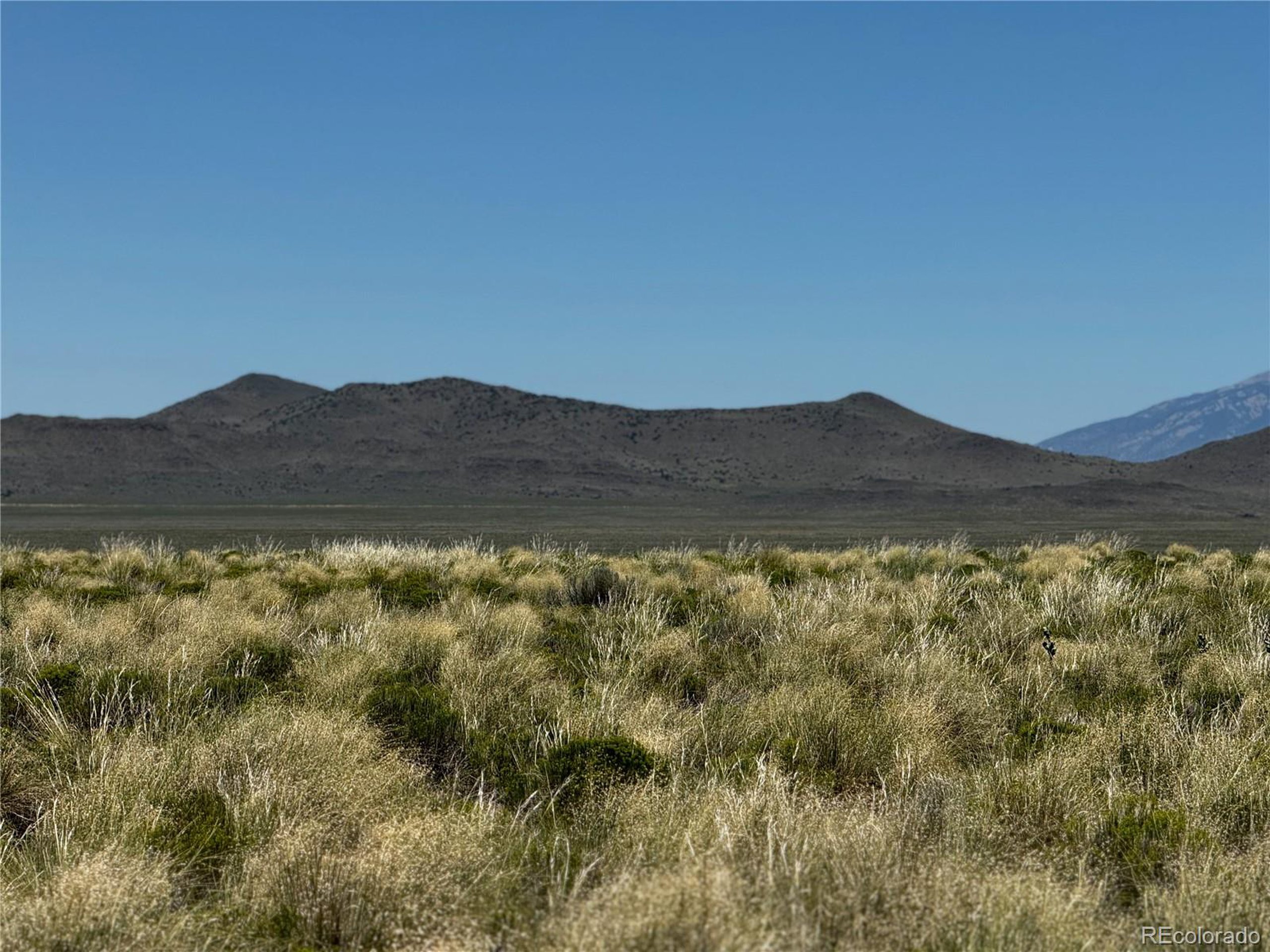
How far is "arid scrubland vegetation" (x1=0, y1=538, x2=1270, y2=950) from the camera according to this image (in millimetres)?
3906

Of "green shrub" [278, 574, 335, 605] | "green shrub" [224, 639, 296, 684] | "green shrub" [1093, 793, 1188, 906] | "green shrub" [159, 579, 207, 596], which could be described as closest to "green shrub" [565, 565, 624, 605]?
"green shrub" [278, 574, 335, 605]

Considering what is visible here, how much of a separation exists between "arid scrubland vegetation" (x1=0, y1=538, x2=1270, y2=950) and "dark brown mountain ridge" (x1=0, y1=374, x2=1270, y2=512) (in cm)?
6040

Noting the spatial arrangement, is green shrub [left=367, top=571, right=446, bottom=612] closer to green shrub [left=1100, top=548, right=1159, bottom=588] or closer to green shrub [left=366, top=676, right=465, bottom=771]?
green shrub [left=366, top=676, right=465, bottom=771]

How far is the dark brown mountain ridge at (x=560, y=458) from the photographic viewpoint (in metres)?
81.1

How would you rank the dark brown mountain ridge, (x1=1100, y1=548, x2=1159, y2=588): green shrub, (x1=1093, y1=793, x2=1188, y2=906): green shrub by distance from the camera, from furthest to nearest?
the dark brown mountain ridge < (x1=1100, y1=548, x2=1159, y2=588): green shrub < (x1=1093, y1=793, x2=1188, y2=906): green shrub

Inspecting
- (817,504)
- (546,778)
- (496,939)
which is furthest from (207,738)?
(817,504)

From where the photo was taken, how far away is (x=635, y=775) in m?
5.78

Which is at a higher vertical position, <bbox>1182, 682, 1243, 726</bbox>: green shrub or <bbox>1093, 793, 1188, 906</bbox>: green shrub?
<bbox>1182, 682, 1243, 726</bbox>: green shrub

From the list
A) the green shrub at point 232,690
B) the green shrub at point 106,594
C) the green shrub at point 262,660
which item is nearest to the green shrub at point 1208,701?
the green shrub at point 232,690

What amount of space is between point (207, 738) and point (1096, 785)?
4907 mm

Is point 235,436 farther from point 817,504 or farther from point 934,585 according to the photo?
point 934,585

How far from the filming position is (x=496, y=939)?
12.2 feet

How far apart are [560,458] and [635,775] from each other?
95450 millimetres

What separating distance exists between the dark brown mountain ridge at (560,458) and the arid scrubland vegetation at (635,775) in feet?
198
